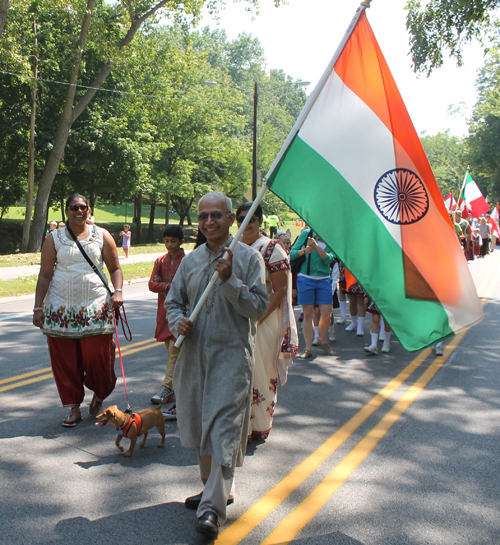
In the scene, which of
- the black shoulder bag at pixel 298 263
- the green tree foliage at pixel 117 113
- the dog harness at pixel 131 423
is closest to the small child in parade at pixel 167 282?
the dog harness at pixel 131 423

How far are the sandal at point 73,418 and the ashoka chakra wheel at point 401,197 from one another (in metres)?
3.19

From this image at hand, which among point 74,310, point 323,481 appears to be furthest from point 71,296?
point 323,481

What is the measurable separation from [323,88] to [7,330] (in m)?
7.29

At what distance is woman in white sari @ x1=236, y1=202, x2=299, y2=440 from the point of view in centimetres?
467

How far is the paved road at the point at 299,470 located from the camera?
3.40 metres

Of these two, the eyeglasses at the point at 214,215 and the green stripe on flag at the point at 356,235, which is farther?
the green stripe on flag at the point at 356,235

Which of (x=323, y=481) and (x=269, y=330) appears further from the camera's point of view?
(x=269, y=330)

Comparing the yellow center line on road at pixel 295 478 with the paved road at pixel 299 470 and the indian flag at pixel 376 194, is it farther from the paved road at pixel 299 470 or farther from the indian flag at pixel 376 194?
the indian flag at pixel 376 194

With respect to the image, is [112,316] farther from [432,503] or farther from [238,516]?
[432,503]

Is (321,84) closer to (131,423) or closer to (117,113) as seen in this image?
(131,423)

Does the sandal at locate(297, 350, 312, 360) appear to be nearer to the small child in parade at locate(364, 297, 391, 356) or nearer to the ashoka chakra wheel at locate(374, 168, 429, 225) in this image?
the small child in parade at locate(364, 297, 391, 356)

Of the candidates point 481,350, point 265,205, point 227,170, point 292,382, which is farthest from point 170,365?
point 265,205

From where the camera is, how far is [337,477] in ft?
13.8

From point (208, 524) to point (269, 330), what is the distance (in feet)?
6.22
